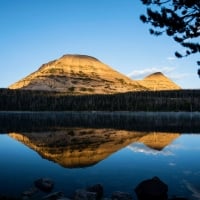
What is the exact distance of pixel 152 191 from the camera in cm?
2047

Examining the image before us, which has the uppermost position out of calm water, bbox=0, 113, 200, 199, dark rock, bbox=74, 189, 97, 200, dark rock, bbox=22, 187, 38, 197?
dark rock, bbox=74, 189, 97, 200

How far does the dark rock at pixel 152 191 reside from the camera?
20.4 meters

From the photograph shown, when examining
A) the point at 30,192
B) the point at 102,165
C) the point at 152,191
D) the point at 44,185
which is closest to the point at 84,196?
the point at 152,191

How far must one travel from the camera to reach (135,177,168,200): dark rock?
20359 mm

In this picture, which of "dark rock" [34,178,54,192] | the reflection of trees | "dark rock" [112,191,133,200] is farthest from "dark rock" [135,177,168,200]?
the reflection of trees

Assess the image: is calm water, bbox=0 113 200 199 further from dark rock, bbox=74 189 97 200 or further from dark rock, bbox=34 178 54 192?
dark rock, bbox=74 189 97 200

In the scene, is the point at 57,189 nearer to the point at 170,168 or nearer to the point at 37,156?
the point at 170,168

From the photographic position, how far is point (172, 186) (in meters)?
24.4

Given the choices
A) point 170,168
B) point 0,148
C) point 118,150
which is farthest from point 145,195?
point 0,148

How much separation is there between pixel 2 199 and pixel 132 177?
12.8 meters

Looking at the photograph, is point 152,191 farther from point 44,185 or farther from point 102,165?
point 102,165

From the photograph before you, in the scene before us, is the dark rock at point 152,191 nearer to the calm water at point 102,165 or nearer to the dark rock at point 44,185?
the calm water at point 102,165

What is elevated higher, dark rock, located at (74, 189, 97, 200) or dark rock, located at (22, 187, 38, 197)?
A: dark rock, located at (74, 189, 97, 200)

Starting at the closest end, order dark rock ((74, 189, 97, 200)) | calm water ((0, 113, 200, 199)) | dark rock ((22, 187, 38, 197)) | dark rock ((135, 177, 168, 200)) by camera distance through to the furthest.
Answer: dark rock ((74, 189, 97, 200))
dark rock ((135, 177, 168, 200))
dark rock ((22, 187, 38, 197))
calm water ((0, 113, 200, 199))
